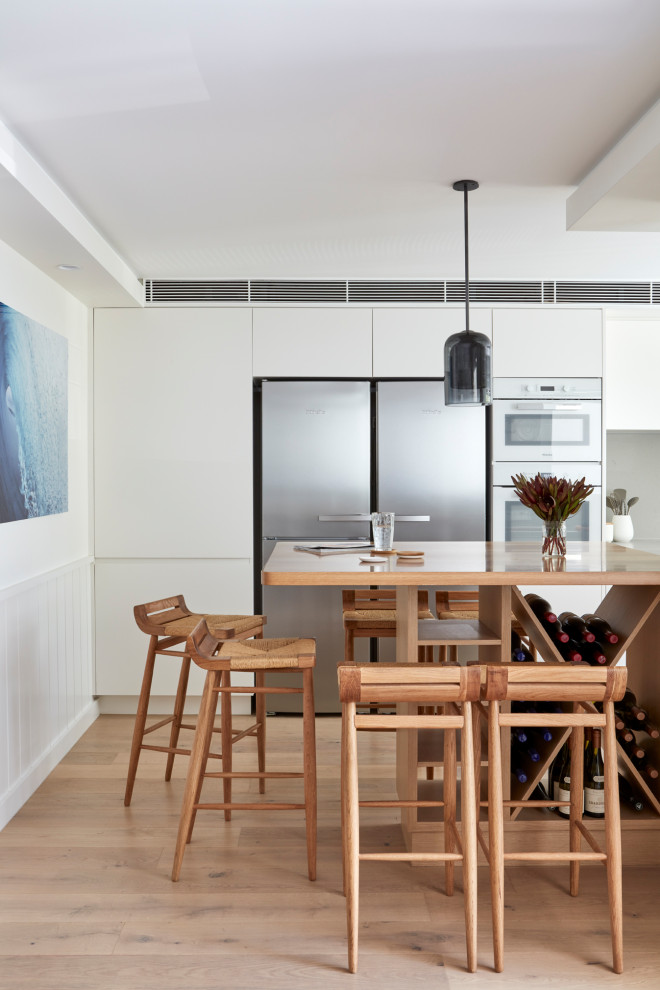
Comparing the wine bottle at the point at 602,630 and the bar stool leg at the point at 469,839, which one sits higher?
the wine bottle at the point at 602,630

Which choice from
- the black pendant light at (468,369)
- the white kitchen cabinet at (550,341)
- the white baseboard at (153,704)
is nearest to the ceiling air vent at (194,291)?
the white kitchen cabinet at (550,341)

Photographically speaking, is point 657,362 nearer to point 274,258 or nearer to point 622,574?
point 274,258

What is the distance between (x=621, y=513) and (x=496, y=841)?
3.09 metres

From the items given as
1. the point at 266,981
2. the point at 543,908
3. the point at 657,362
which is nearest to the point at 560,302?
the point at 657,362

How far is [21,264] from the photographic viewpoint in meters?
3.34

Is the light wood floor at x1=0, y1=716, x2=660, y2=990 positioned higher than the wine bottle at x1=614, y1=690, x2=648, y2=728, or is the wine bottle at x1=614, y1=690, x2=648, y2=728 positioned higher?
the wine bottle at x1=614, y1=690, x2=648, y2=728

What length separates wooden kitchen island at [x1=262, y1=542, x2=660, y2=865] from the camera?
2.41 metres

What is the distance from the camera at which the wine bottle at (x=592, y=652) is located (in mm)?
2631

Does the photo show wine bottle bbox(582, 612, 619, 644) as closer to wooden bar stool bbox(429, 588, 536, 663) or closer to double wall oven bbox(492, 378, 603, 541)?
wooden bar stool bbox(429, 588, 536, 663)

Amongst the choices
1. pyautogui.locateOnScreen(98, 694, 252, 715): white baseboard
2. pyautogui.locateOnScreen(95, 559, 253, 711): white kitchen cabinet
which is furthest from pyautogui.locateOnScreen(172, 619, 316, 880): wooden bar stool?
pyautogui.locateOnScreen(98, 694, 252, 715): white baseboard

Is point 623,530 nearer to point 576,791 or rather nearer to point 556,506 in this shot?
point 556,506

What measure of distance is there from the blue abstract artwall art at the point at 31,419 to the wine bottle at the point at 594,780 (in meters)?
2.30

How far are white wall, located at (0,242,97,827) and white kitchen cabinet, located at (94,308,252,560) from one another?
0.17m

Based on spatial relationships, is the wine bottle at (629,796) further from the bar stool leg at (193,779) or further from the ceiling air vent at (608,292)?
the ceiling air vent at (608,292)
